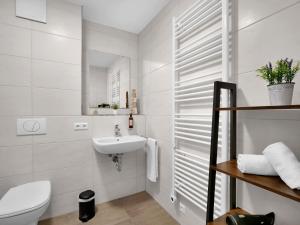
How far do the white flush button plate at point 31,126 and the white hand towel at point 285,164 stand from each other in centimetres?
193

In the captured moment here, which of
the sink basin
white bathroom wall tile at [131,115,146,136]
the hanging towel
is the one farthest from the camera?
white bathroom wall tile at [131,115,146,136]

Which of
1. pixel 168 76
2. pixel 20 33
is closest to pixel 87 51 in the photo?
pixel 20 33

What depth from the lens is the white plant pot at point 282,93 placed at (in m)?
0.71

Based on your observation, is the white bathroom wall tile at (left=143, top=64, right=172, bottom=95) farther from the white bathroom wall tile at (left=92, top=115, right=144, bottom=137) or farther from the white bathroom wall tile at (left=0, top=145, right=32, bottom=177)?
the white bathroom wall tile at (left=0, top=145, right=32, bottom=177)

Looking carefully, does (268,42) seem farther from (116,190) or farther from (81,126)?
(116,190)

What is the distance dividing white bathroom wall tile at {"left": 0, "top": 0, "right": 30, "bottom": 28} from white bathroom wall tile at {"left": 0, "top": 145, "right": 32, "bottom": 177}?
4.05ft

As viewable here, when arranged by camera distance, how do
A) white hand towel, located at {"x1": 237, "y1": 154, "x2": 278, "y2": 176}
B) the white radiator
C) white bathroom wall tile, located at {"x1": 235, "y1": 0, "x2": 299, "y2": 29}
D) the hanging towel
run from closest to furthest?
white hand towel, located at {"x1": 237, "y1": 154, "x2": 278, "y2": 176}, white bathroom wall tile, located at {"x1": 235, "y1": 0, "x2": 299, "y2": 29}, the white radiator, the hanging towel

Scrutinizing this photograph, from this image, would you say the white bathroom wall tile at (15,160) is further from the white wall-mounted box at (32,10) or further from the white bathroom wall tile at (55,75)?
the white wall-mounted box at (32,10)

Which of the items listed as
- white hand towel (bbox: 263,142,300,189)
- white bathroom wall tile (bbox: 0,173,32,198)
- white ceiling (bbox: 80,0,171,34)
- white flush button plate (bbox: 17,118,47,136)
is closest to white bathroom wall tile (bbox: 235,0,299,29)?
white hand towel (bbox: 263,142,300,189)

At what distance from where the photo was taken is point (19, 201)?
132 cm

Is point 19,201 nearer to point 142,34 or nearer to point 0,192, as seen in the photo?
point 0,192

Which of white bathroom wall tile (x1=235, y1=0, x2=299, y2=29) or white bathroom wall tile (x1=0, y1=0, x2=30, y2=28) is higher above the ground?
white bathroom wall tile (x1=0, y1=0, x2=30, y2=28)

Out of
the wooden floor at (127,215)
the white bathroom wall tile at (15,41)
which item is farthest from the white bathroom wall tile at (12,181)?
the white bathroom wall tile at (15,41)

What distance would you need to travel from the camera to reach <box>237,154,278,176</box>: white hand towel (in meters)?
0.79
